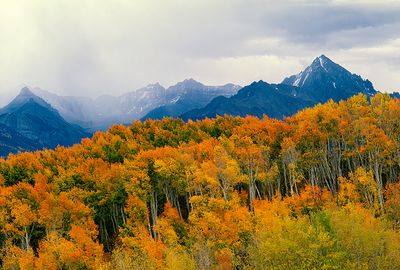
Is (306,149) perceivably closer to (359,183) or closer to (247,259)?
(359,183)

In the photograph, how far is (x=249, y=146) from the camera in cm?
9300

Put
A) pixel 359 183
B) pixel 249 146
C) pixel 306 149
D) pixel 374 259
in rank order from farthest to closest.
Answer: pixel 306 149 < pixel 249 146 < pixel 359 183 < pixel 374 259

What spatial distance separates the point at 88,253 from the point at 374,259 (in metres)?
49.9

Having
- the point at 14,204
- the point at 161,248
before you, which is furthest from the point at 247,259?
the point at 14,204

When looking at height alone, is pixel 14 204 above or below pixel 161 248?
above

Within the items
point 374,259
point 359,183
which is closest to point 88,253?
point 374,259

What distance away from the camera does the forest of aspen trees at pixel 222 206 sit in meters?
59.5

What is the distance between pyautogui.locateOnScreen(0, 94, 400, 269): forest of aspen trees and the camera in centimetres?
5950

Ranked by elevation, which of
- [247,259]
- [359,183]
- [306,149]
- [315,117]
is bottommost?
[247,259]

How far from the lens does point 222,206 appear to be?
248ft

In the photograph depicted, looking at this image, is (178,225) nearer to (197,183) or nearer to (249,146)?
(197,183)

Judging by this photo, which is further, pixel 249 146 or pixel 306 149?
pixel 306 149

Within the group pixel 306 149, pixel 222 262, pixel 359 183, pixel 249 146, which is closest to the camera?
pixel 222 262

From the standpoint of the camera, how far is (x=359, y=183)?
85.7m
